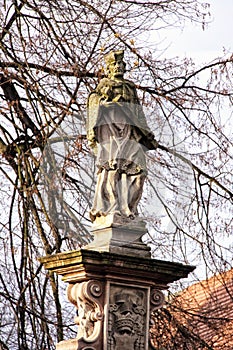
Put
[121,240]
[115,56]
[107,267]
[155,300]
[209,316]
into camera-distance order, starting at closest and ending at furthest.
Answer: [107,267], [121,240], [155,300], [115,56], [209,316]

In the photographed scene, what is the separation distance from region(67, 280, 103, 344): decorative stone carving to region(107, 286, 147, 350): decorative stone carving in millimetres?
93

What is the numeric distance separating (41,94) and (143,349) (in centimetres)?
273

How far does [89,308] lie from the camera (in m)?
9.18

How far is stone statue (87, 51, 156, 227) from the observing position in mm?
9438

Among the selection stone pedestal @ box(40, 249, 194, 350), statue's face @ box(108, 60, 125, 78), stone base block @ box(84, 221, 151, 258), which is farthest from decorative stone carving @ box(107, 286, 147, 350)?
statue's face @ box(108, 60, 125, 78)

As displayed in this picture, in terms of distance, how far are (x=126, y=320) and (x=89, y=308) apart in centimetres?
28

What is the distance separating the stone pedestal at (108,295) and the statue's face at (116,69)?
152 centimetres

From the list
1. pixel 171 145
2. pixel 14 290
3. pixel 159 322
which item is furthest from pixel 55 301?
pixel 171 145

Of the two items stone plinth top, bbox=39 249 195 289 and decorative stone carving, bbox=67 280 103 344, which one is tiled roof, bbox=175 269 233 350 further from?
decorative stone carving, bbox=67 280 103 344

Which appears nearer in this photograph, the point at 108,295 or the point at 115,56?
the point at 108,295

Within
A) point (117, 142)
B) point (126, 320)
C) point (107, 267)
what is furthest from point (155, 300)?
point (117, 142)

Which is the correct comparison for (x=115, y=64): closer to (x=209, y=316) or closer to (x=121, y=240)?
(x=121, y=240)

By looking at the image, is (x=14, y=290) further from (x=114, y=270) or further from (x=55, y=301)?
(x=114, y=270)

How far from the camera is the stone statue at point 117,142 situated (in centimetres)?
944
